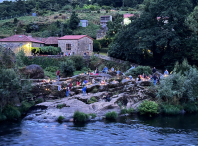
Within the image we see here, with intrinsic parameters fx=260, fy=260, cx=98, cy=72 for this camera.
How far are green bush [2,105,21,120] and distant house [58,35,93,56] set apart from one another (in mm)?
25477

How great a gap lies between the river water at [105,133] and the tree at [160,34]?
18911mm

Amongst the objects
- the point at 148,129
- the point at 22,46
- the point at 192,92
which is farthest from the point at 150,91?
the point at 22,46

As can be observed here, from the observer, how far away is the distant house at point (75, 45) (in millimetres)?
51969

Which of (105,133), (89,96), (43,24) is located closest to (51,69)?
(89,96)

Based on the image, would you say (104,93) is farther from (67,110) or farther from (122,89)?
(67,110)

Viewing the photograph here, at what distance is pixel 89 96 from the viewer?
3112 centimetres

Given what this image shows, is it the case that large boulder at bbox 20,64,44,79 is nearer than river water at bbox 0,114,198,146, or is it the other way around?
river water at bbox 0,114,198,146

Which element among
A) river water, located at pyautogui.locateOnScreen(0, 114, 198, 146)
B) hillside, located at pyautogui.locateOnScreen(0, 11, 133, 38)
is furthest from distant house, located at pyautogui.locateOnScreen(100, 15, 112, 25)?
river water, located at pyautogui.locateOnScreen(0, 114, 198, 146)

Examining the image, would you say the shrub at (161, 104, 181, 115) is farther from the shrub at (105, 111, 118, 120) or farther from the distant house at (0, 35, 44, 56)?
the distant house at (0, 35, 44, 56)

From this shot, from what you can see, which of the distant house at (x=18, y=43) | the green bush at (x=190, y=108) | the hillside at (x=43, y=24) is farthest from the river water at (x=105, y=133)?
the hillside at (x=43, y=24)

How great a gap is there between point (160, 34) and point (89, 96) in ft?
61.2

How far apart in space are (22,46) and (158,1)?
87.8 ft

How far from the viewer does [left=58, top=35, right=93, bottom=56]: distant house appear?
52.0 metres

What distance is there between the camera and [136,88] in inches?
1326
